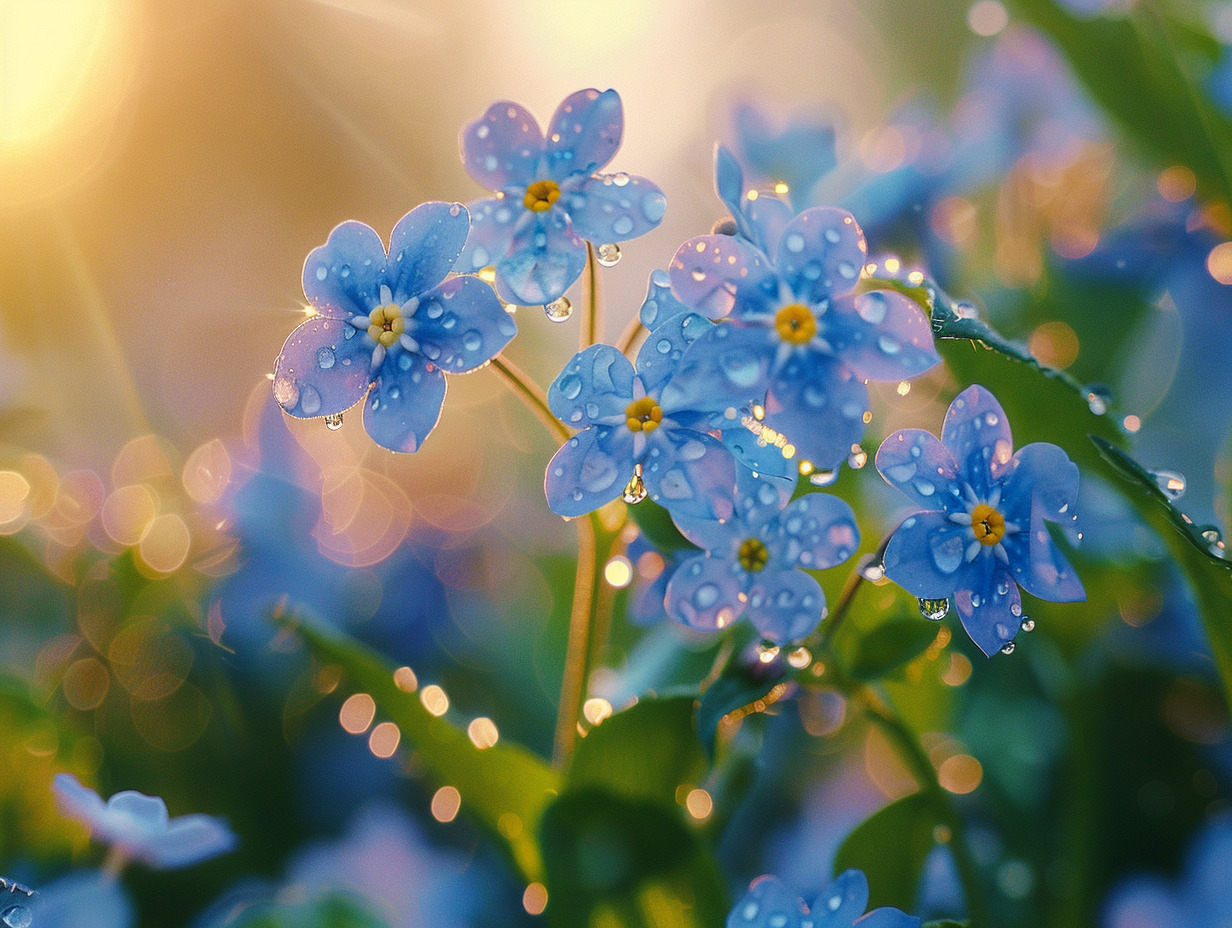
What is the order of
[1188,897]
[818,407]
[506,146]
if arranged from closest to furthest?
[818,407] < [506,146] < [1188,897]

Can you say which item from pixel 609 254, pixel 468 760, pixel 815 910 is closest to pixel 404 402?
pixel 609 254

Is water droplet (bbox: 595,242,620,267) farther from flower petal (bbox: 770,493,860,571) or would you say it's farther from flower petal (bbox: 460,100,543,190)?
flower petal (bbox: 770,493,860,571)

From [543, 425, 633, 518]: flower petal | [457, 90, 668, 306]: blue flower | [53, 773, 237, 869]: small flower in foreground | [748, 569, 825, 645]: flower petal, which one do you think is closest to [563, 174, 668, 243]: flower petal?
[457, 90, 668, 306]: blue flower

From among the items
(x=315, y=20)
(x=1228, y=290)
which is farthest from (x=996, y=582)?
(x=315, y=20)

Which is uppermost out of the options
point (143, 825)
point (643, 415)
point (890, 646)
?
point (643, 415)

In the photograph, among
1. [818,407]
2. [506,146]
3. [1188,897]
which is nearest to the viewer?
[818,407]

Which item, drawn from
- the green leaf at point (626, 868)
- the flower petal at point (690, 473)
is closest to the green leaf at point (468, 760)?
the green leaf at point (626, 868)

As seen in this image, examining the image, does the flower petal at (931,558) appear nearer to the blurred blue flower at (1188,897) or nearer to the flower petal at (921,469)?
the flower petal at (921,469)

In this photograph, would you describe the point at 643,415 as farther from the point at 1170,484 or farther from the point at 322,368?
the point at 1170,484

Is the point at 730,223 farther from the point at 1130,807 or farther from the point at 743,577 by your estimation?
the point at 1130,807
